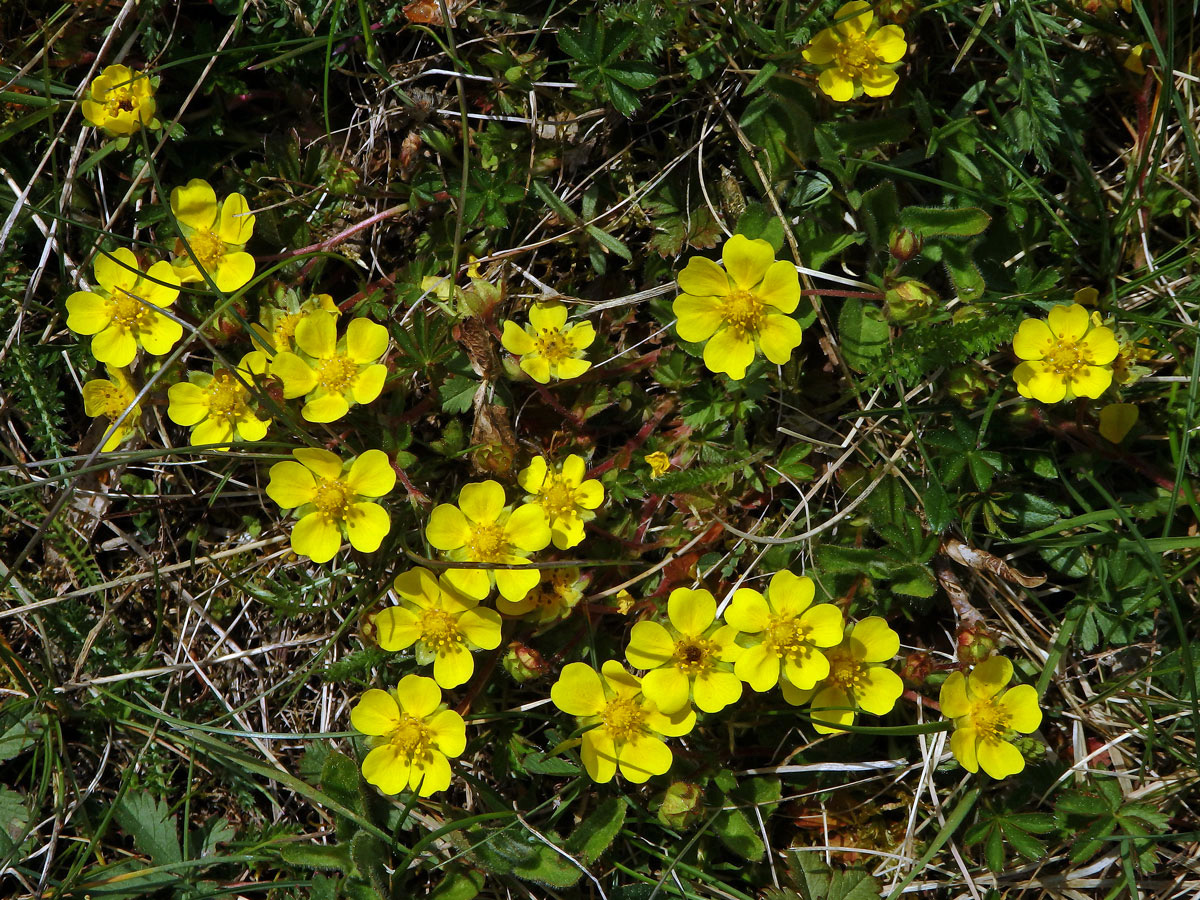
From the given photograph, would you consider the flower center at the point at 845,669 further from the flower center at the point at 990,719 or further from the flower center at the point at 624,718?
the flower center at the point at 624,718

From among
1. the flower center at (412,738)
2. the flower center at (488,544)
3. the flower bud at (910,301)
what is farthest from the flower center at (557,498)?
the flower bud at (910,301)

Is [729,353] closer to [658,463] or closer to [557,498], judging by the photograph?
[658,463]

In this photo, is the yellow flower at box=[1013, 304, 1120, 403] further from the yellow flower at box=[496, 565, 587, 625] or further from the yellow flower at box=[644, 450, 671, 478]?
the yellow flower at box=[496, 565, 587, 625]

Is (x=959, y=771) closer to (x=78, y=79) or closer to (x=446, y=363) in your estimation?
(x=446, y=363)

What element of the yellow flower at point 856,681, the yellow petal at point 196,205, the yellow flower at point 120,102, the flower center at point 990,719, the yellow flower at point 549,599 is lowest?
the flower center at point 990,719

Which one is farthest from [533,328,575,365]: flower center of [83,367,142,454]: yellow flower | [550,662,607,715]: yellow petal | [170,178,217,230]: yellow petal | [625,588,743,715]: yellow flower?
[83,367,142,454]: yellow flower
